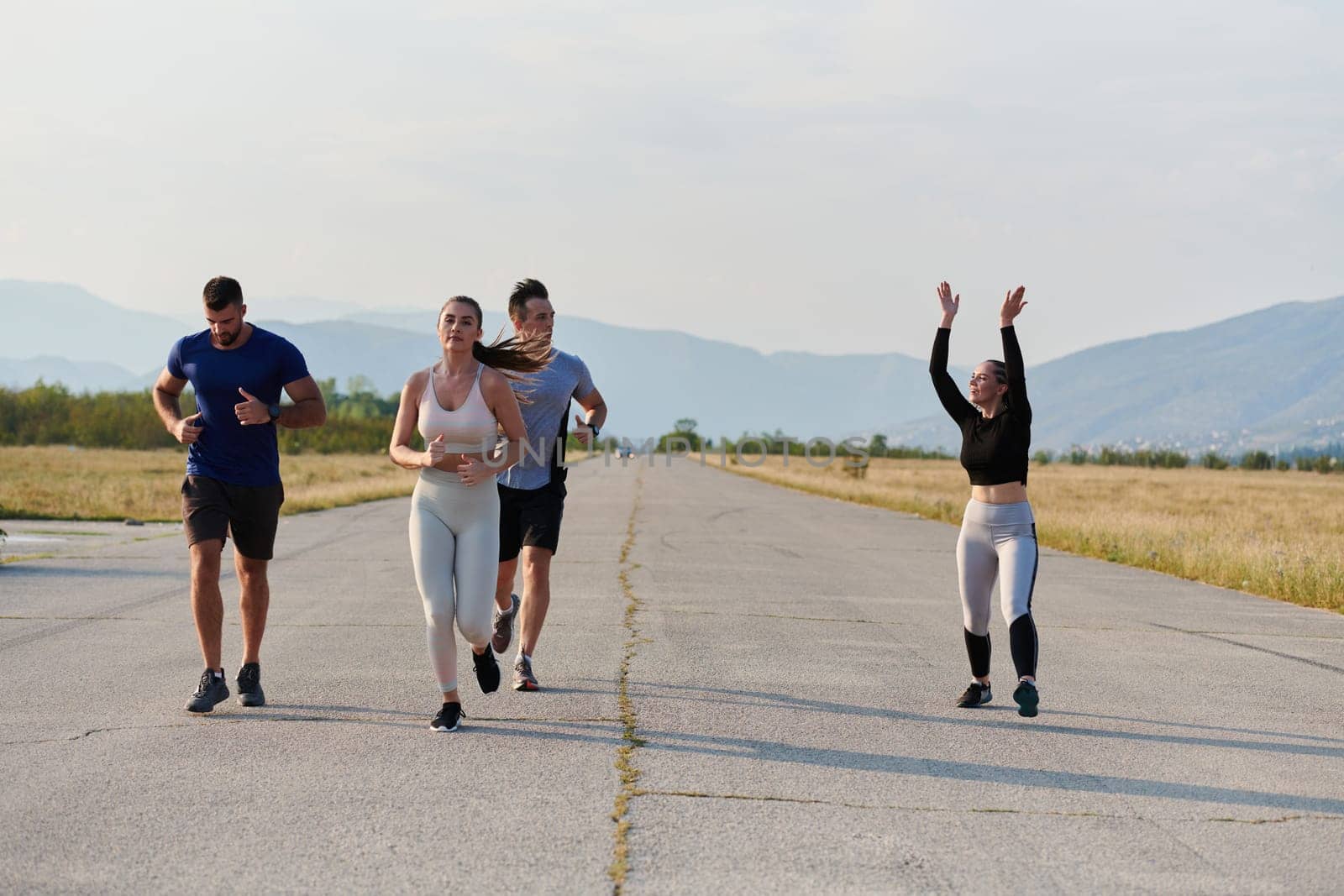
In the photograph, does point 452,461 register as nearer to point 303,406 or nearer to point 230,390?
point 303,406

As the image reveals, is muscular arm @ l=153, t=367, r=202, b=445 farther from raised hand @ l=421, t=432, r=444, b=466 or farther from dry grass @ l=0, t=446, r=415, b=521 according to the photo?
dry grass @ l=0, t=446, r=415, b=521

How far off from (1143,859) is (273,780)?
3.27 meters

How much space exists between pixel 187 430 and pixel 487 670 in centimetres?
194

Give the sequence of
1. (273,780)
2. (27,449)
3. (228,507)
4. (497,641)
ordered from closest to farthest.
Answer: (273,780) → (228,507) → (497,641) → (27,449)

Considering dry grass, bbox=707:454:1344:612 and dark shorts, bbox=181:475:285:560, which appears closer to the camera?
dark shorts, bbox=181:475:285:560

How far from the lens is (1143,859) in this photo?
455cm

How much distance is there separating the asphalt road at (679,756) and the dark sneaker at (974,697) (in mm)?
84

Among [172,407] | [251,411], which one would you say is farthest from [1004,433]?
[172,407]

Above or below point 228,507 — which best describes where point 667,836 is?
below

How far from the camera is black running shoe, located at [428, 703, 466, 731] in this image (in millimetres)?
6254

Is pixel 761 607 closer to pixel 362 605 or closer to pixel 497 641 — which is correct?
pixel 362 605

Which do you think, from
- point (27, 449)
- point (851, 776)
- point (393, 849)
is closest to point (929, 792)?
point (851, 776)

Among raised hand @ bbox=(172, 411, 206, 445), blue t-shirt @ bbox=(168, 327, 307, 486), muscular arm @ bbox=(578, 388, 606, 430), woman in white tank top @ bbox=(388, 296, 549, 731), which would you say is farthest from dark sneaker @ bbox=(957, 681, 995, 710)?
raised hand @ bbox=(172, 411, 206, 445)

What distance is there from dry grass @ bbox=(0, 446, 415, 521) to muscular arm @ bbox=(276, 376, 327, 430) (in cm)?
1871
